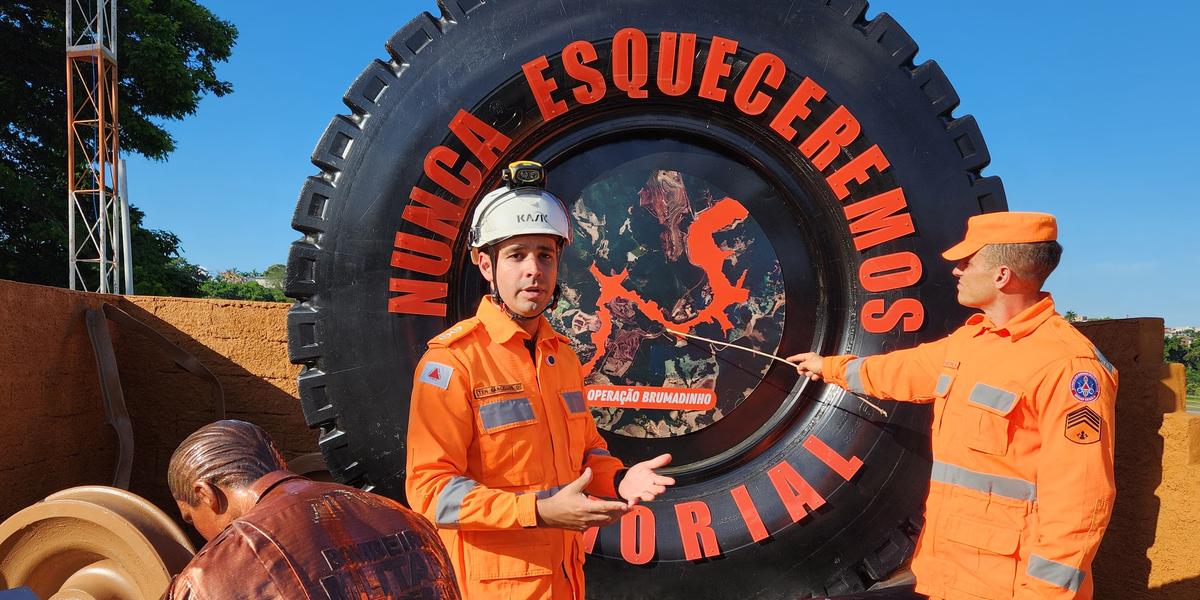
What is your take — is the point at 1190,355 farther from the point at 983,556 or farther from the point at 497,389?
the point at 497,389

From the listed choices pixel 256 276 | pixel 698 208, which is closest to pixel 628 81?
pixel 698 208

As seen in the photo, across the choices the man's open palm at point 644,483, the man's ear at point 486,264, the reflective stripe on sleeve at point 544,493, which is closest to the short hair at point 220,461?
the reflective stripe on sleeve at point 544,493

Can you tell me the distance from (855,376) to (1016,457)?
0.54 metres

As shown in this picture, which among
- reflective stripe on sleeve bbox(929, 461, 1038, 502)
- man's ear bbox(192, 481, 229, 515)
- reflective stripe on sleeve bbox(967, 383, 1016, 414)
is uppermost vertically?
reflective stripe on sleeve bbox(967, 383, 1016, 414)

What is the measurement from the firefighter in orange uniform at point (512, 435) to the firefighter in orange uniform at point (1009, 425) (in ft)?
3.39

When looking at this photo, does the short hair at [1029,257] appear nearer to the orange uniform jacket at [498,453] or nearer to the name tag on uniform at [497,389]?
the orange uniform jacket at [498,453]

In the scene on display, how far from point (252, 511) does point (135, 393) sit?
99.1 inches

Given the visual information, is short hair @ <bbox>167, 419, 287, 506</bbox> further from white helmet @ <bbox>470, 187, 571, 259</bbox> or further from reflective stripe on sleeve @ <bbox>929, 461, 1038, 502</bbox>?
reflective stripe on sleeve @ <bbox>929, 461, 1038, 502</bbox>

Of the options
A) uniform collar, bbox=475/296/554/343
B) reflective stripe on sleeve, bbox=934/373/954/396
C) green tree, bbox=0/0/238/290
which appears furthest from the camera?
green tree, bbox=0/0/238/290

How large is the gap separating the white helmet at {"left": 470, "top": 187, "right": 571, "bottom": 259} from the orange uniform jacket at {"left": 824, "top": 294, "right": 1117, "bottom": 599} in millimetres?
1322

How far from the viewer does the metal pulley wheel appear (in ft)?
7.48

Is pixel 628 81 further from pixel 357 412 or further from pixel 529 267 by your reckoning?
pixel 357 412

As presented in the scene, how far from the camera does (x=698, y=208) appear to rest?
2.65m

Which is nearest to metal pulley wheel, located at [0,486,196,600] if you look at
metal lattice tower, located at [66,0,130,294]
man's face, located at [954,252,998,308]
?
man's face, located at [954,252,998,308]
